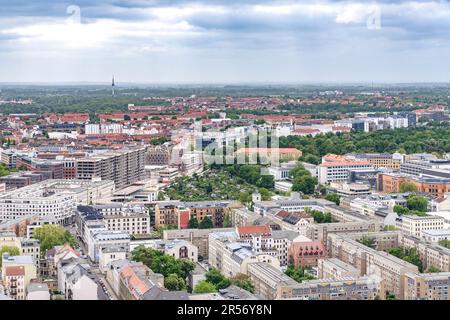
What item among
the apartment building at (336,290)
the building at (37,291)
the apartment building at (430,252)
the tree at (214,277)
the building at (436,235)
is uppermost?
the building at (37,291)

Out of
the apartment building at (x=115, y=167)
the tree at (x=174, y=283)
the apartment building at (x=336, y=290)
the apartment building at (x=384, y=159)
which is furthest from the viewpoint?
the apartment building at (x=384, y=159)

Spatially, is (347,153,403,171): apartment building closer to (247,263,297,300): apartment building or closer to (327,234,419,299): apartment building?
(327,234,419,299): apartment building

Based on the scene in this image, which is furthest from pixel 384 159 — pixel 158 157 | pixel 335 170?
pixel 158 157

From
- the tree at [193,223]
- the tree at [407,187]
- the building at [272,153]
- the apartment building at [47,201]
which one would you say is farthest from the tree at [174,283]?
the building at [272,153]

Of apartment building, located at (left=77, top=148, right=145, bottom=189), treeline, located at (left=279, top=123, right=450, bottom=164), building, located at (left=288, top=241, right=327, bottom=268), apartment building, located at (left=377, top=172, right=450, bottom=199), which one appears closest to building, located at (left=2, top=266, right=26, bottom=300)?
building, located at (left=288, top=241, right=327, bottom=268)

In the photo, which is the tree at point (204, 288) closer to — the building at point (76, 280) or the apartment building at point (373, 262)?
the building at point (76, 280)

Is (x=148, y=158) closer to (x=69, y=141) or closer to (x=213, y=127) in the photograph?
(x=69, y=141)
